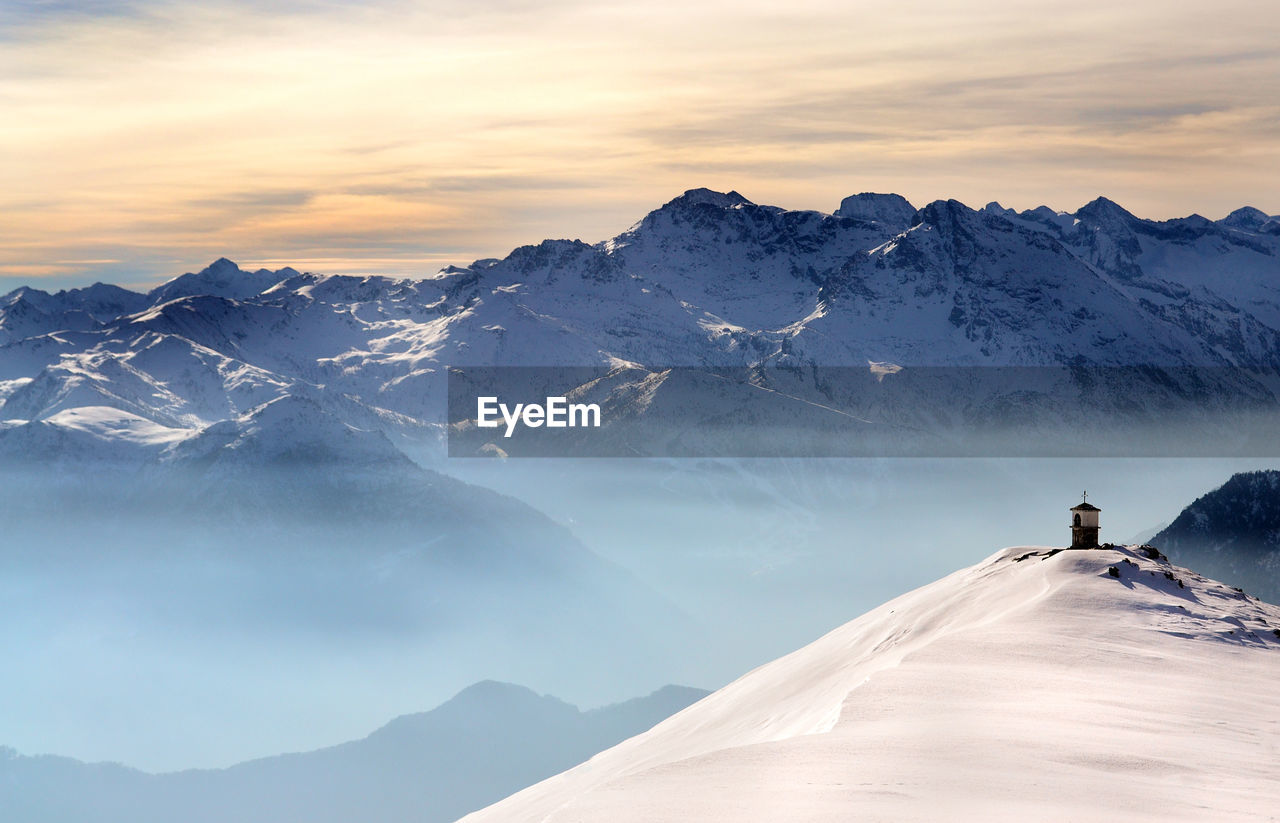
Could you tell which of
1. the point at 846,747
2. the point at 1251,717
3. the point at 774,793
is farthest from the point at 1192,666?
the point at 774,793

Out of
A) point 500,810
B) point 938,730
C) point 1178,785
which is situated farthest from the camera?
point 500,810

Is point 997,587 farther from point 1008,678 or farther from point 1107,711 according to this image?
point 1107,711

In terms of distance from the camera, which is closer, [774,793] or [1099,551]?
[774,793]

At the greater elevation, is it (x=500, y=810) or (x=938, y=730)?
(x=938, y=730)

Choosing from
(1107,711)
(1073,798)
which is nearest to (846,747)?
(1073,798)

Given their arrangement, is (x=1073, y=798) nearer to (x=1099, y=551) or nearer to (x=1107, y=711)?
(x=1107, y=711)

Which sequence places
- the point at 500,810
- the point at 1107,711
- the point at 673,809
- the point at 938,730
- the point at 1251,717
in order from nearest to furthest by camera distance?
1. the point at 673,809
2. the point at 938,730
3. the point at 1107,711
4. the point at 1251,717
5. the point at 500,810
